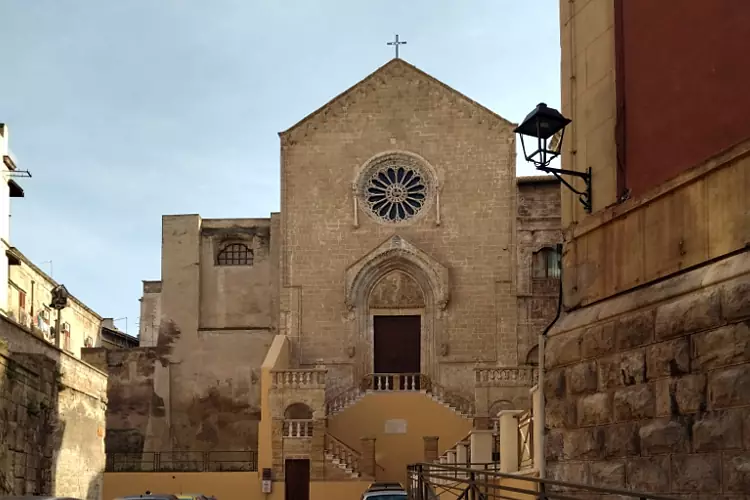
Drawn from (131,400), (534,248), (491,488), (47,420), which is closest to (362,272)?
(534,248)


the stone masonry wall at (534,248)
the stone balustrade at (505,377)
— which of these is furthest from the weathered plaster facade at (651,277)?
the stone masonry wall at (534,248)

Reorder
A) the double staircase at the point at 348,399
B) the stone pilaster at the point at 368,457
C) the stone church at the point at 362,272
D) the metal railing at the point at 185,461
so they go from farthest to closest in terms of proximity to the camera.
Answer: the stone church at the point at 362,272, the metal railing at the point at 185,461, the double staircase at the point at 348,399, the stone pilaster at the point at 368,457

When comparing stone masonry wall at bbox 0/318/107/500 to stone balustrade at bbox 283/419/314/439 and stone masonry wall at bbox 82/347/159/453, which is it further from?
stone masonry wall at bbox 82/347/159/453

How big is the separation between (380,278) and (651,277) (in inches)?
1089

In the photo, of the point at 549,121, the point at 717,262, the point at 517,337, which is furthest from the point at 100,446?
the point at 717,262

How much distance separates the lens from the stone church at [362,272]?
35156mm

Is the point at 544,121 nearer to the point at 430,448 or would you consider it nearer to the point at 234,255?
the point at 430,448

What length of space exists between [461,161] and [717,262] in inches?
1133

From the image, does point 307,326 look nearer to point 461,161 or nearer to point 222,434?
point 222,434

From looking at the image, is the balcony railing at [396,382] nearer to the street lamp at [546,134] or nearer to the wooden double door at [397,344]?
the wooden double door at [397,344]

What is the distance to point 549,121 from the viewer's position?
991 centimetres

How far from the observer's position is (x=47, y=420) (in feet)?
64.5

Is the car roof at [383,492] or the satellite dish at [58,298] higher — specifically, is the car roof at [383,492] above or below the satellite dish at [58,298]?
below

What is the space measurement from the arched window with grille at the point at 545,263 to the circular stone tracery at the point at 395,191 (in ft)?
13.8
